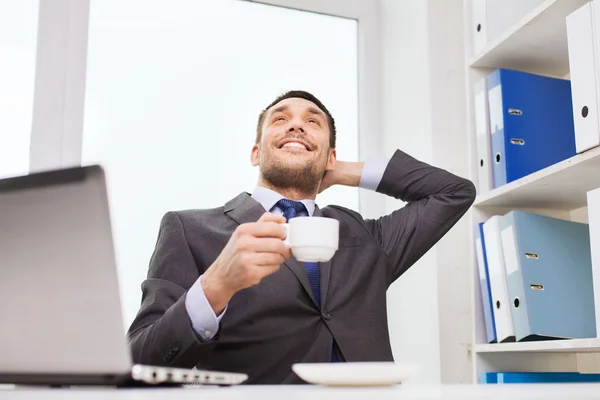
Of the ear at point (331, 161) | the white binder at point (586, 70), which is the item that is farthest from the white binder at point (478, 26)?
the ear at point (331, 161)

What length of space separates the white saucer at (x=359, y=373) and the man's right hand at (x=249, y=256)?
38cm

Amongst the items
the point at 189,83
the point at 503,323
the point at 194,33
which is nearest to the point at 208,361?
the point at 503,323

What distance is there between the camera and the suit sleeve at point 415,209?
1.76 metres

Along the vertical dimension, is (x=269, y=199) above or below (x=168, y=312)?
above

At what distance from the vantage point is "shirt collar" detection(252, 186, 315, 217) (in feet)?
5.69

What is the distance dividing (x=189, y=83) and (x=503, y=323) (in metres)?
1.29

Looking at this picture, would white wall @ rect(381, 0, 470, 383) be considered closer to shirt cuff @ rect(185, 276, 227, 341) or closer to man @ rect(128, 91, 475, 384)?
man @ rect(128, 91, 475, 384)

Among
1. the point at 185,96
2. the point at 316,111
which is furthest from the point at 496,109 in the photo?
the point at 185,96

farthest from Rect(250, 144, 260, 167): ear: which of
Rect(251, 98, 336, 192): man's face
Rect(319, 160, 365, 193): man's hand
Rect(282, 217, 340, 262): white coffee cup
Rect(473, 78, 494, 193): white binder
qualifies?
Rect(282, 217, 340, 262): white coffee cup

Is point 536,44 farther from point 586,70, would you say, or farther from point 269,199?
point 269,199

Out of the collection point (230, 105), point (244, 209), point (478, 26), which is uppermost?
point (478, 26)

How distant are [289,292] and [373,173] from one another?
1.60 ft

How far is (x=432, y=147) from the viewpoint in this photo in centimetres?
211

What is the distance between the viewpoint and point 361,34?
2572mm
